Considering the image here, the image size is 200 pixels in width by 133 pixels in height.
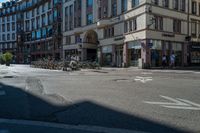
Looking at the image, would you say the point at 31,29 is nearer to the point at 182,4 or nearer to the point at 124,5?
the point at 124,5

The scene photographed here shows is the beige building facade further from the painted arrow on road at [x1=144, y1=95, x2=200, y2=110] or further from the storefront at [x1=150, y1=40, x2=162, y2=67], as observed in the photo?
the painted arrow on road at [x1=144, y1=95, x2=200, y2=110]

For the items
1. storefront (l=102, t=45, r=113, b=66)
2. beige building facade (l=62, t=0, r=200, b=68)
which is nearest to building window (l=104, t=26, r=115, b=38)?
beige building facade (l=62, t=0, r=200, b=68)

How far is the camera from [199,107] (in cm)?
796

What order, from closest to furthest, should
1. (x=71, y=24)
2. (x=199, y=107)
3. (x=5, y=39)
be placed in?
(x=199, y=107), (x=71, y=24), (x=5, y=39)

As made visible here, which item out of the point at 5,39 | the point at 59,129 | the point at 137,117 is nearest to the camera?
the point at 59,129

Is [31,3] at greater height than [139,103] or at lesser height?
greater

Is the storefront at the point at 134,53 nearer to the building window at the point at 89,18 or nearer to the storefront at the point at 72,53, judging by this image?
the building window at the point at 89,18

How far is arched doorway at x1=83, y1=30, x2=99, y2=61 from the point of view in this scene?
5188 centimetres

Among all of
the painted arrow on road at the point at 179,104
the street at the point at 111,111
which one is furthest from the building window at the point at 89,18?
the painted arrow on road at the point at 179,104

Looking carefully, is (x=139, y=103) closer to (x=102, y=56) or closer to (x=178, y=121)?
(x=178, y=121)

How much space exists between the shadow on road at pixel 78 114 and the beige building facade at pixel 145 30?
26.0 metres

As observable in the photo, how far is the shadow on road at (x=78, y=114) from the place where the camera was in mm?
6104

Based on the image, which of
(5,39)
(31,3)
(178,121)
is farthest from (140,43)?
(5,39)

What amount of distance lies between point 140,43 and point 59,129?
2969 cm
